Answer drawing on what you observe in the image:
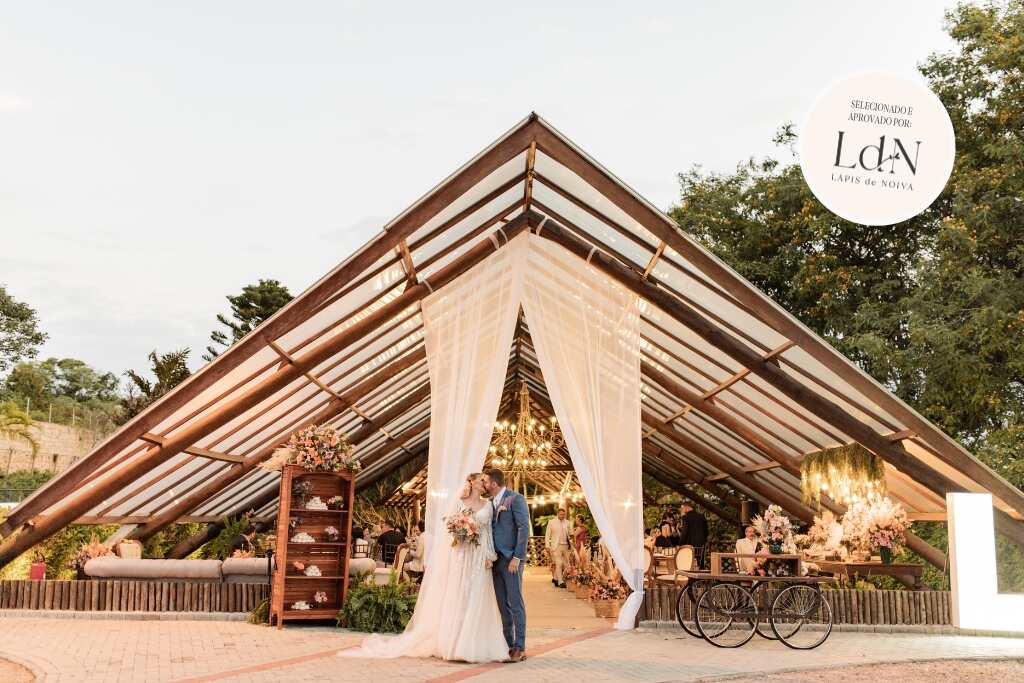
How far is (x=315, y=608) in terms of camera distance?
9.45 m

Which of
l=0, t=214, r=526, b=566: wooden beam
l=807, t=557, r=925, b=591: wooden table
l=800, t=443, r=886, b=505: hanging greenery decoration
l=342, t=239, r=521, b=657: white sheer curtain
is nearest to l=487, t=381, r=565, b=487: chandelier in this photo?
l=800, t=443, r=886, b=505: hanging greenery decoration

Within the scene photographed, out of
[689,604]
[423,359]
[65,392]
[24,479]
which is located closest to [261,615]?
[423,359]

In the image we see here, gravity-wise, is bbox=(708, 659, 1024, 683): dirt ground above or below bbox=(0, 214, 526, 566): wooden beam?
below

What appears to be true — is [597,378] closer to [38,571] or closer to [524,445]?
[38,571]

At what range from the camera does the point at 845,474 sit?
10.2 metres

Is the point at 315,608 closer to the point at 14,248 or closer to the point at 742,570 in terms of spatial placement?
the point at 742,570

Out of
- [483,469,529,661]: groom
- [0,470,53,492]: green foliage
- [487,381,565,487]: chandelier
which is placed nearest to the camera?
[483,469,529,661]: groom

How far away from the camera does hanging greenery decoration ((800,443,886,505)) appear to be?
9.95 meters

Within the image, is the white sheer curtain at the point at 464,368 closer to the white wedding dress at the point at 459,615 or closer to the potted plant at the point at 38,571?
the white wedding dress at the point at 459,615

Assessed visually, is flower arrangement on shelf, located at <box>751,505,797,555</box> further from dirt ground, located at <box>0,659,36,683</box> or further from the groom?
dirt ground, located at <box>0,659,36,683</box>

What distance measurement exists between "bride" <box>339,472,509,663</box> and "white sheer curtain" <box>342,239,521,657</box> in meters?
0.28

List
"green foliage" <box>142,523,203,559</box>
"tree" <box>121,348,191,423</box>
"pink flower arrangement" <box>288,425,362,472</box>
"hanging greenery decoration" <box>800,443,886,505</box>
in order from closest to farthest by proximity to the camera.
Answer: "pink flower arrangement" <box>288,425,362,472</box> → "hanging greenery decoration" <box>800,443,886,505</box> → "green foliage" <box>142,523,203,559</box> → "tree" <box>121,348,191,423</box>

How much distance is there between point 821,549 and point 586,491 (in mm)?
4124

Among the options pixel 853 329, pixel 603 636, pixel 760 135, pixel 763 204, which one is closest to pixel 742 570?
pixel 603 636
